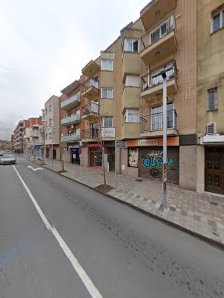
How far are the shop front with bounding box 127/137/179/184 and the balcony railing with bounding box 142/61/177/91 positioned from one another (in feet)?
13.2

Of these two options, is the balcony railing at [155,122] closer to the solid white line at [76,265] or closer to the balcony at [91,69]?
the solid white line at [76,265]

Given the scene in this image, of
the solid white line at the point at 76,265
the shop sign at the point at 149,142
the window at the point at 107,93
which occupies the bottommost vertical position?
the solid white line at the point at 76,265

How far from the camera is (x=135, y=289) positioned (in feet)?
8.86

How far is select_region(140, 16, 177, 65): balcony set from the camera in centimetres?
1032

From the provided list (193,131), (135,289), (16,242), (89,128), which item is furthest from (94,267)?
(89,128)

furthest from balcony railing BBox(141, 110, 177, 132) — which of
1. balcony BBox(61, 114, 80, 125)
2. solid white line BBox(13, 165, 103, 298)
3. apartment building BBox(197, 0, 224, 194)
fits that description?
balcony BBox(61, 114, 80, 125)

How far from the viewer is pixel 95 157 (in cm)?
2039

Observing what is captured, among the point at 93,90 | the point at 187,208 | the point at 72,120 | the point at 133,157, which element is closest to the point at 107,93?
the point at 93,90

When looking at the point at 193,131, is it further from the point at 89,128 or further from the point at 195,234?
the point at 89,128

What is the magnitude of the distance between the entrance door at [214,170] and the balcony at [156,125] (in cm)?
236

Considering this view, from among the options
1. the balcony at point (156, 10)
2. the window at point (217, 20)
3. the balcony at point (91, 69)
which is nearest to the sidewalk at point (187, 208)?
the window at point (217, 20)

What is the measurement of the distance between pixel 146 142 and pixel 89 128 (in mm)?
10418

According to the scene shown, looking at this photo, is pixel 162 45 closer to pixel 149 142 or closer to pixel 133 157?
pixel 149 142

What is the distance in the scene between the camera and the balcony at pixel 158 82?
408 inches
